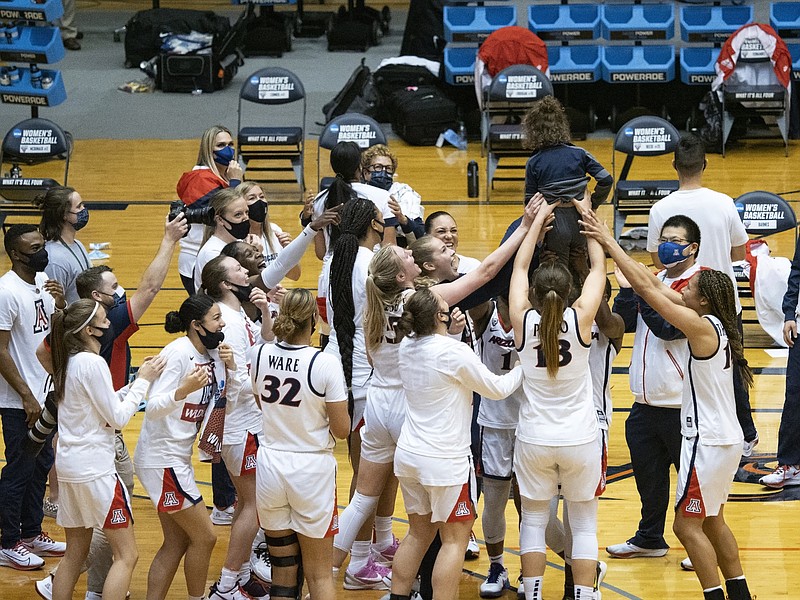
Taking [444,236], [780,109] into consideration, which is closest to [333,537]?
[444,236]

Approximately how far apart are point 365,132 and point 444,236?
5.52 meters

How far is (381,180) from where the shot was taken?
21.3ft

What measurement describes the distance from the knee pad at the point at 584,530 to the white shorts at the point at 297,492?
965 millimetres

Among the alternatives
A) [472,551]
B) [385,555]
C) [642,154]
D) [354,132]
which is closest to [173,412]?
[385,555]

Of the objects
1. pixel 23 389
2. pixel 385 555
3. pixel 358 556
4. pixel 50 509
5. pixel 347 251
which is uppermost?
pixel 347 251

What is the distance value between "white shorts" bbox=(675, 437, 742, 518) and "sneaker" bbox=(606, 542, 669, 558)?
2.82ft

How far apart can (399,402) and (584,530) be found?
936mm

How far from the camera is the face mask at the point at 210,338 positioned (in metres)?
5.08

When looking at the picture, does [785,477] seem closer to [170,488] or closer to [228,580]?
[228,580]

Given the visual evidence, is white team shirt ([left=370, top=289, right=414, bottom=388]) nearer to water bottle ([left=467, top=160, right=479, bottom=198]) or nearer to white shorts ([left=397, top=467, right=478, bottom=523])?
white shorts ([left=397, top=467, right=478, bottom=523])

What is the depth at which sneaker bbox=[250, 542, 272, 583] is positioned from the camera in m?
5.59

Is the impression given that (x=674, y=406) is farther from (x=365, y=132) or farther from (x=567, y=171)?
(x=365, y=132)

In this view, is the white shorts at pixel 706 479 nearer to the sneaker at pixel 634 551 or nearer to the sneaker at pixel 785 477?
the sneaker at pixel 634 551

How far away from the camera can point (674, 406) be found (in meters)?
5.53
